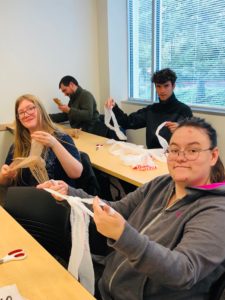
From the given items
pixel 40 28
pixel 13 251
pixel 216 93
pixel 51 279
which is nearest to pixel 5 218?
pixel 13 251

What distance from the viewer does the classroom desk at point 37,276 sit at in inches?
34.8

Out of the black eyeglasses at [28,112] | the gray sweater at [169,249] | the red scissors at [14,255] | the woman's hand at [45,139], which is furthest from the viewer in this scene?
the black eyeglasses at [28,112]

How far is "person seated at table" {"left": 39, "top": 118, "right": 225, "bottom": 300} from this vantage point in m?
0.80

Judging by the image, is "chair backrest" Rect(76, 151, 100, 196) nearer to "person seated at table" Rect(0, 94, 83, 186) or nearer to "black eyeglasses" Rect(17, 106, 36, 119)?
"person seated at table" Rect(0, 94, 83, 186)

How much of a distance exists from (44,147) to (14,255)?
873mm

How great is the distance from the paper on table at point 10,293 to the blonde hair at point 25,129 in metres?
1.12

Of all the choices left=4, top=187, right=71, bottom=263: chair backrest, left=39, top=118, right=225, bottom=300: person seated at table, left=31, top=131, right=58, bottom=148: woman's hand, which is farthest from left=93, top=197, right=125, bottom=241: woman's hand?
left=31, top=131, right=58, bottom=148: woman's hand

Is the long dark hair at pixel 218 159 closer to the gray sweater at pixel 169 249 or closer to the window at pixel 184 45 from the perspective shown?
the gray sweater at pixel 169 249

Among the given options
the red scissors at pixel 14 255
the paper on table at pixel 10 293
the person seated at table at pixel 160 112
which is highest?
the person seated at table at pixel 160 112

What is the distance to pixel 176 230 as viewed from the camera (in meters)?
0.97

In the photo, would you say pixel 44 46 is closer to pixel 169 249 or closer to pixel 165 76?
pixel 165 76

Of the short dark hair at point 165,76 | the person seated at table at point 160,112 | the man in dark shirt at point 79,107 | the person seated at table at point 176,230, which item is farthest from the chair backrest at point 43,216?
the man in dark shirt at point 79,107

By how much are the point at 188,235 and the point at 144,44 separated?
3669mm

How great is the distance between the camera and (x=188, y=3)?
3.43 meters
